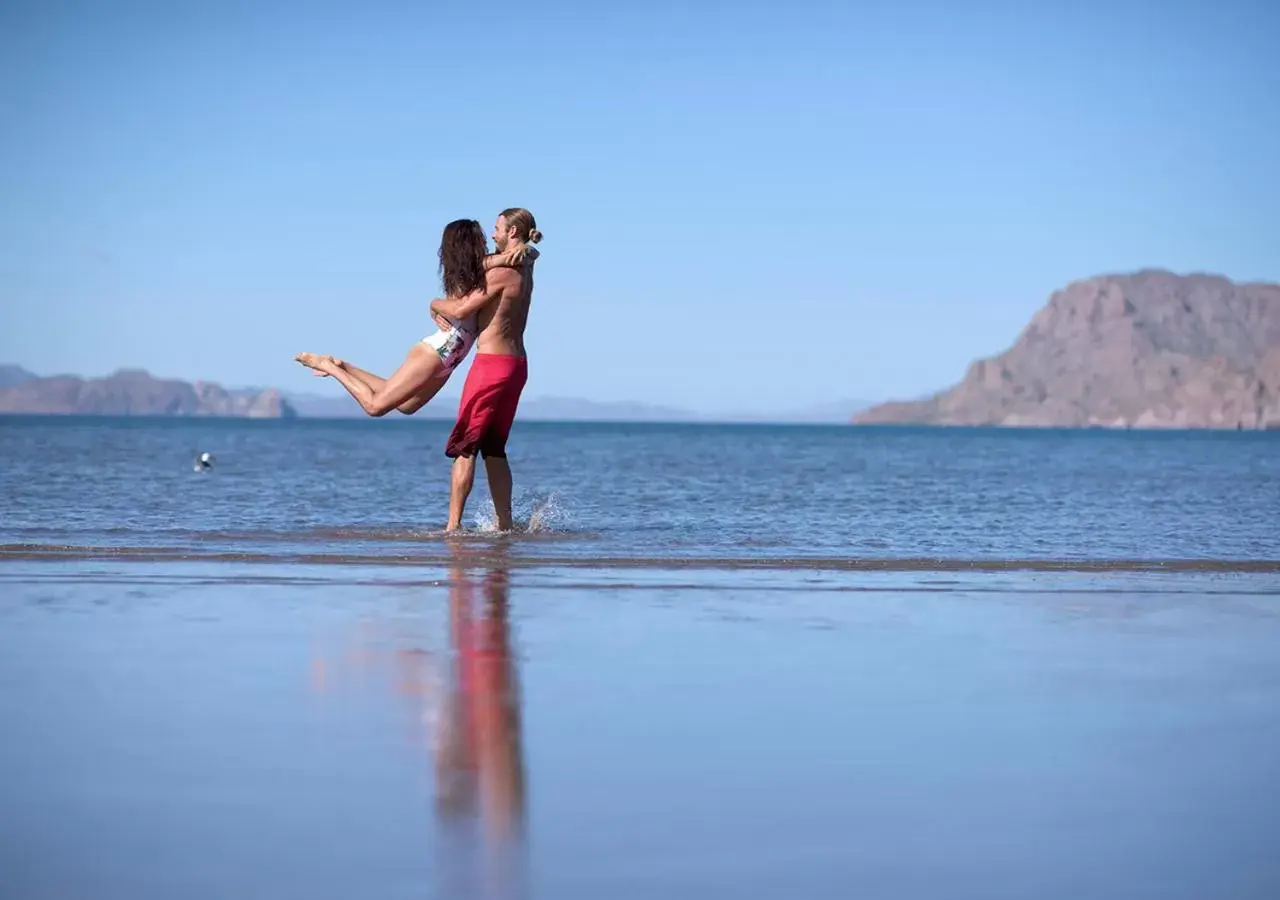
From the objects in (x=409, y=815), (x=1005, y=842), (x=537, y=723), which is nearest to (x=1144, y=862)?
(x=1005, y=842)

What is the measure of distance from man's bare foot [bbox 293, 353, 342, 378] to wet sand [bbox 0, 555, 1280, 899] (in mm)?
4378

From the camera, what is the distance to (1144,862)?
3.44m

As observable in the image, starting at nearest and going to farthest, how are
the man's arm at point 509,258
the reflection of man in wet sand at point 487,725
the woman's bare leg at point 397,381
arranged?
the reflection of man in wet sand at point 487,725 < the woman's bare leg at point 397,381 < the man's arm at point 509,258

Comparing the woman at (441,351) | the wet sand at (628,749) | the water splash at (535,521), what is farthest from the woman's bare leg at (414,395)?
the wet sand at (628,749)

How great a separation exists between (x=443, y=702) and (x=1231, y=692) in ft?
8.74

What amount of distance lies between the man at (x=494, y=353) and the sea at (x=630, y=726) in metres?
1.57

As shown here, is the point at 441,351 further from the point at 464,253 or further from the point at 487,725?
the point at 487,725

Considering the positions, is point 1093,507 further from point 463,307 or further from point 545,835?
point 545,835

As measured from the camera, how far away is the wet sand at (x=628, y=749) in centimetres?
337

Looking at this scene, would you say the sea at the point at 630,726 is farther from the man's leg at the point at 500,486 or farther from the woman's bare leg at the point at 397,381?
the man's leg at the point at 500,486

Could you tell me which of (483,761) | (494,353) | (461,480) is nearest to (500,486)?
(461,480)

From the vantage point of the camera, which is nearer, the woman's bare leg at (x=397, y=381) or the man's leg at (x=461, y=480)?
the woman's bare leg at (x=397, y=381)

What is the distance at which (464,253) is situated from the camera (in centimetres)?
1213

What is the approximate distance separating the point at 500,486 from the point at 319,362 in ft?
5.66
